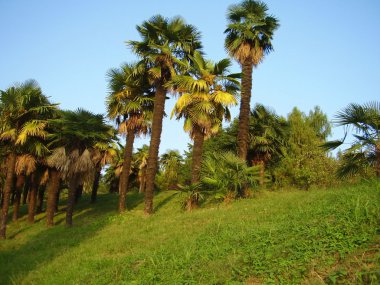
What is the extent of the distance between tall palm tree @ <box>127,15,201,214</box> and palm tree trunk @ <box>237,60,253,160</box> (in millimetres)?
3658

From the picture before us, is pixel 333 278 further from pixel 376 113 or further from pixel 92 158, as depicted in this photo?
pixel 92 158

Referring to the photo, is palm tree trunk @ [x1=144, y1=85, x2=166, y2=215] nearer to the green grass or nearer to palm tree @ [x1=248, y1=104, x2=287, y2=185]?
the green grass

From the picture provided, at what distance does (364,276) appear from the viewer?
617cm

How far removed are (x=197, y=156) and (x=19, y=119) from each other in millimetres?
11542

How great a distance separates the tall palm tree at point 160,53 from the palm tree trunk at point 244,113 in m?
3.66

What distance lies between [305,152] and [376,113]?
→ 1807 centimetres

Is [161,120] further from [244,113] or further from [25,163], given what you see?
[25,163]

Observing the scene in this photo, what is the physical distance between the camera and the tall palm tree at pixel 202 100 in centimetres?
2075

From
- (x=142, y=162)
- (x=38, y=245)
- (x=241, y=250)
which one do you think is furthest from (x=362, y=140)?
(x=142, y=162)

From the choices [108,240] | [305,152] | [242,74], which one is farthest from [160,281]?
[305,152]

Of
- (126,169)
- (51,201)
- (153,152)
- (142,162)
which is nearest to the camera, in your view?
(153,152)

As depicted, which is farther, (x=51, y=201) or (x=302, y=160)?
(x=302, y=160)

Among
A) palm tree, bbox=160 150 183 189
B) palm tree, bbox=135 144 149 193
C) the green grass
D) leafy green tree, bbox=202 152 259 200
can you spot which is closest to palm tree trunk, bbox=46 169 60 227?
the green grass

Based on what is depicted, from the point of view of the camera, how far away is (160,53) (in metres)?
23.0
